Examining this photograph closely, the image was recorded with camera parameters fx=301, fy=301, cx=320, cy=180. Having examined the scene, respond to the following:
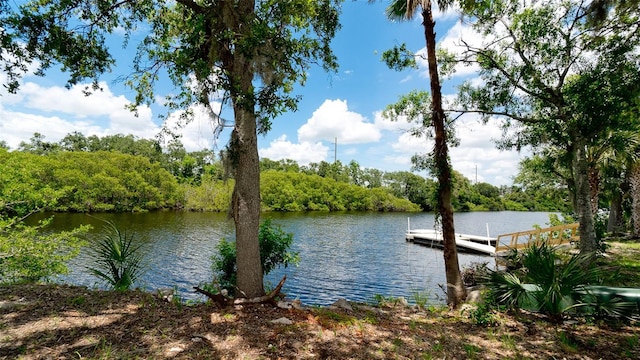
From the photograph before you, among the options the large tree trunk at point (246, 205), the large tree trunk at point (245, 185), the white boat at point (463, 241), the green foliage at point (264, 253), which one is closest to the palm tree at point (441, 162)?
the green foliage at point (264, 253)

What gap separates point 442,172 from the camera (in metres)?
6.36

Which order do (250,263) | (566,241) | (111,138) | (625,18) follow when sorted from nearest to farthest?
Result: (250,263) → (625,18) → (566,241) → (111,138)

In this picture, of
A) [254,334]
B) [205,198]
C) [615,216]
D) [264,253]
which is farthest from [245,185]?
[205,198]

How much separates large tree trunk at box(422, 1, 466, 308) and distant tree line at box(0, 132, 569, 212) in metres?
0.26

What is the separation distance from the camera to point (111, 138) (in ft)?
248

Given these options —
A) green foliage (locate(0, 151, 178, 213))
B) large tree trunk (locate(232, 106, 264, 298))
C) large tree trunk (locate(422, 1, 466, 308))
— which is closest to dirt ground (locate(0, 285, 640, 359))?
large tree trunk (locate(232, 106, 264, 298))

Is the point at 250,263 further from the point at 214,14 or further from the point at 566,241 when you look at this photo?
the point at 566,241

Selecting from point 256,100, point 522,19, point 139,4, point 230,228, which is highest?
point 522,19

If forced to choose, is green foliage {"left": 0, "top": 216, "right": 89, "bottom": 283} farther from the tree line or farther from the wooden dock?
the wooden dock

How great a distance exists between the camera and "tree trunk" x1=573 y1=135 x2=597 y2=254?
314 inches

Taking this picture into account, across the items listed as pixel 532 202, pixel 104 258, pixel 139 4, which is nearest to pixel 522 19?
pixel 139 4

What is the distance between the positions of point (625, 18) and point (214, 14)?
8.71 meters

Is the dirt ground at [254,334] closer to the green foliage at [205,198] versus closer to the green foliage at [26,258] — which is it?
the green foliage at [26,258]

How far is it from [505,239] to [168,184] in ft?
143
